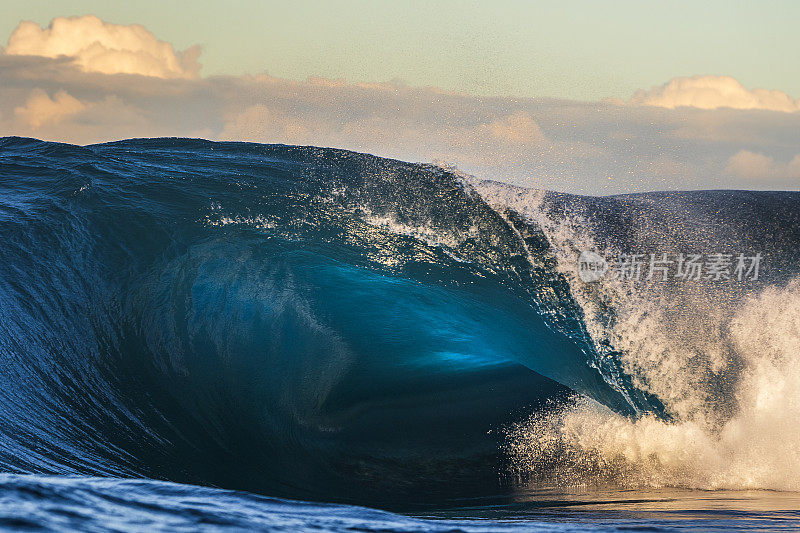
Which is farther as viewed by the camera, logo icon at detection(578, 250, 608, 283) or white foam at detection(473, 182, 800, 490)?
logo icon at detection(578, 250, 608, 283)

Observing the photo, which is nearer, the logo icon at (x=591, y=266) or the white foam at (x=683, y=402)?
the white foam at (x=683, y=402)

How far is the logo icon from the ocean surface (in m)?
0.02

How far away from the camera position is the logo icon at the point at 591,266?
13.8 ft

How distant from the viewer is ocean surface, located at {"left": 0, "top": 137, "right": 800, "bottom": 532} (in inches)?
148

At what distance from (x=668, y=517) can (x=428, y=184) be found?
292cm

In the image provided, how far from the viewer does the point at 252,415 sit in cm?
418

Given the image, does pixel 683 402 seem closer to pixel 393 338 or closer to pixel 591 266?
pixel 591 266

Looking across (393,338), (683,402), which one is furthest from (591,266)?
(393,338)

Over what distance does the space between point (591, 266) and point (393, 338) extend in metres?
1.58

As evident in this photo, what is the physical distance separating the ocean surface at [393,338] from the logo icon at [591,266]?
18 millimetres

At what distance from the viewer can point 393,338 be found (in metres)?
5.02

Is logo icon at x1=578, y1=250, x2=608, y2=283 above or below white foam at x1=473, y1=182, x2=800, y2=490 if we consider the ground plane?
above

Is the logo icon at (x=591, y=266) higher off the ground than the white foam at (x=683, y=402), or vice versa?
the logo icon at (x=591, y=266)

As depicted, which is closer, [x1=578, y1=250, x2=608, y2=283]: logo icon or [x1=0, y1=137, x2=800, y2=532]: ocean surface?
[x1=0, y1=137, x2=800, y2=532]: ocean surface
